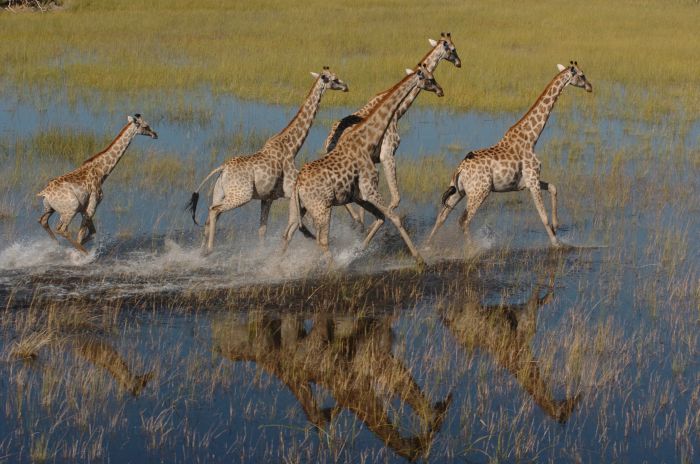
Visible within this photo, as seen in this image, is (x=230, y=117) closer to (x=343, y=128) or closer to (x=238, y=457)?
(x=343, y=128)

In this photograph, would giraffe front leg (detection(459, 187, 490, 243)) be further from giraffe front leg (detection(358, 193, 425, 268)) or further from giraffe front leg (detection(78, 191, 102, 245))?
giraffe front leg (detection(78, 191, 102, 245))

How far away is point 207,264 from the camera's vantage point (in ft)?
36.5

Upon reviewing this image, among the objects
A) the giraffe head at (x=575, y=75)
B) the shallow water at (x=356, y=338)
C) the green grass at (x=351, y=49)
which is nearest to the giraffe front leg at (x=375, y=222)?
the shallow water at (x=356, y=338)

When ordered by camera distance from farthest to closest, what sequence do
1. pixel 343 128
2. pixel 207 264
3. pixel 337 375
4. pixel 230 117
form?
pixel 230 117 < pixel 343 128 < pixel 207 264 < pixel 337 375

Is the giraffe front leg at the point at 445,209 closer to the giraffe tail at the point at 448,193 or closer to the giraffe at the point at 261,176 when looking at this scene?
the giraffe tail at the point at 448,193

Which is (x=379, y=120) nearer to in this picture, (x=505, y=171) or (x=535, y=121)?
(x=505, y=171)

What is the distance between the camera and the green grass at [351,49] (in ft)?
70.1

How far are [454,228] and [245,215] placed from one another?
273cm

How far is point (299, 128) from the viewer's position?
38.5 feet

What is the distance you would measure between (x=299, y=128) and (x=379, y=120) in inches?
38.5

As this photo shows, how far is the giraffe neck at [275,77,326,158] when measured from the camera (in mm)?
11586

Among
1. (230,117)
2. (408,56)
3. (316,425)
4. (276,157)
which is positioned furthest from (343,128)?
(408,56)

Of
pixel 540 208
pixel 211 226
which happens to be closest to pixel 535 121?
pixel 540 208

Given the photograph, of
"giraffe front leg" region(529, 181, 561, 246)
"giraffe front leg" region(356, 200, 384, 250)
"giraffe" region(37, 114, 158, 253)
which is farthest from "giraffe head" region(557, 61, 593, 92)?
"giraffe" region(37, 114, 158, 253)
